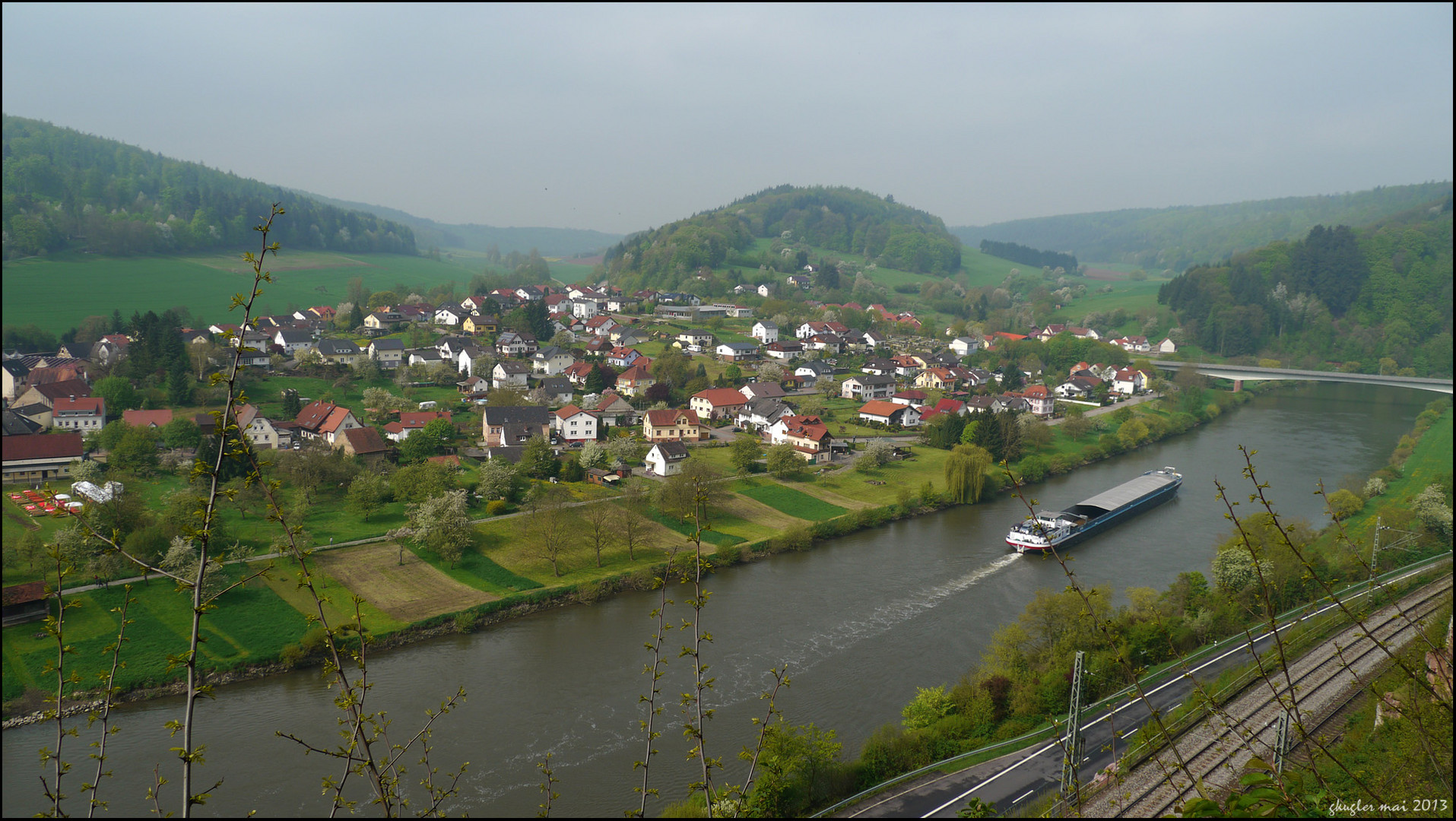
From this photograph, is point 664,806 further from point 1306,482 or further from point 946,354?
point 946,354

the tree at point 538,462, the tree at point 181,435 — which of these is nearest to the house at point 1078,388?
the tree at point 538,462

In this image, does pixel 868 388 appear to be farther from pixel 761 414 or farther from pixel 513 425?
pixel 513 425

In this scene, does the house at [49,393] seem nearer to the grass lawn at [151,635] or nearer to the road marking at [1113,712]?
the grass lawn at [151,635]

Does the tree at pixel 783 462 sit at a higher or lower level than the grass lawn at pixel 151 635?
higher

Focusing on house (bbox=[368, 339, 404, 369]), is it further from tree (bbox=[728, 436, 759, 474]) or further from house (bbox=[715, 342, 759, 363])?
tree (bbox=[728, 436, 759, 474])

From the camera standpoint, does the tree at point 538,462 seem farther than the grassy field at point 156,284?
No

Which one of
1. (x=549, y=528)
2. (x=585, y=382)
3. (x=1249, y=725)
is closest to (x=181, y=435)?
(x=549, y=528)

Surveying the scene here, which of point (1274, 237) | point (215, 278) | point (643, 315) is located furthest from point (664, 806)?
point (1274, 237)
